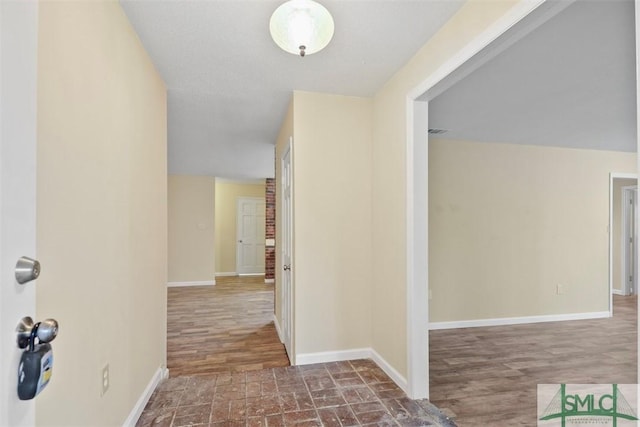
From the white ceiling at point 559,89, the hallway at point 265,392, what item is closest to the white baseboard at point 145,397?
the hallway at point 265,392

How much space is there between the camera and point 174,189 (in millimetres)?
6949

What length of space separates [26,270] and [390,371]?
236cm

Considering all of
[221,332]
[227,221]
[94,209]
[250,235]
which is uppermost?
[94,209]

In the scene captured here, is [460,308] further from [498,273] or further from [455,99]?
[455,99]

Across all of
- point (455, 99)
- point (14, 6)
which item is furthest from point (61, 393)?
point (455, 99)

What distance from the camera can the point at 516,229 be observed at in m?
4.22

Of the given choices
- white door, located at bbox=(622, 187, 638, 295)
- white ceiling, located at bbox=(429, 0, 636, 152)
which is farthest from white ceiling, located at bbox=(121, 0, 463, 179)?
white door, located at bbox=(622, 187, 638, 295)

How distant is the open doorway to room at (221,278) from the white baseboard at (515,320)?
2119 mm

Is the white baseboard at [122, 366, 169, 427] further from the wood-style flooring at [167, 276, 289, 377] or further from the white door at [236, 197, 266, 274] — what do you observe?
the white door at [236, 197, 266, 274]

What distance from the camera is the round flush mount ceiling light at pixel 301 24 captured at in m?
1.60

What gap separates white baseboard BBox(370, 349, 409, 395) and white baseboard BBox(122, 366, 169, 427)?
1.71 meters

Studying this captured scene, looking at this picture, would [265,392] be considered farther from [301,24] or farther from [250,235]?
[250,235]

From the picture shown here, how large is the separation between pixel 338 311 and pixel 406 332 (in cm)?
69

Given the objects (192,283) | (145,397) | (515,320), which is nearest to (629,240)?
(515,320)
